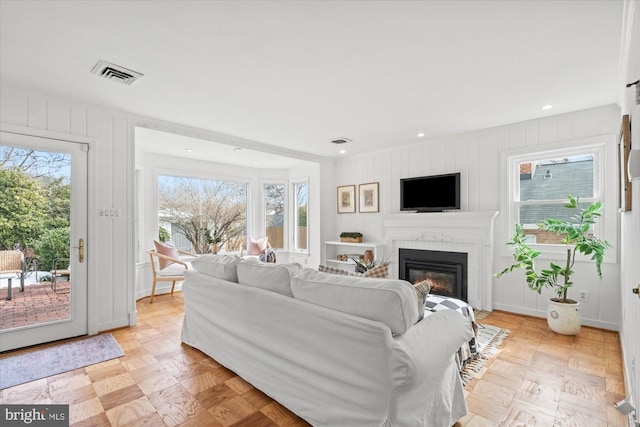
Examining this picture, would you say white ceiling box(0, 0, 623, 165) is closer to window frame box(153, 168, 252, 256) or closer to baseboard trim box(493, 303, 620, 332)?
window frame box(153, 168, 252, 256)

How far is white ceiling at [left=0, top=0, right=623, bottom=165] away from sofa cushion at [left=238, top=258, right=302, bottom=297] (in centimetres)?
155

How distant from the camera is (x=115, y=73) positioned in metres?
2.55

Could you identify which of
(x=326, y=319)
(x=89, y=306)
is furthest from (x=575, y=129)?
(x=89, y=306)

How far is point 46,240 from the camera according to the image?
10.1 feet

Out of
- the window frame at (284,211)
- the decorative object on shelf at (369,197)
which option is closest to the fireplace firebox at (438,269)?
the decorative object on shelf at (369,197)

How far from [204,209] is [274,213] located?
143cm

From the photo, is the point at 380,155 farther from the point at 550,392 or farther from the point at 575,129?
the point at 550,392

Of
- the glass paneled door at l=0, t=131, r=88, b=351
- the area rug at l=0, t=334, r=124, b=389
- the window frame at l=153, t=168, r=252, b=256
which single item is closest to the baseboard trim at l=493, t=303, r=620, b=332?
the area rug at l=0, t=334, r=124, b=389

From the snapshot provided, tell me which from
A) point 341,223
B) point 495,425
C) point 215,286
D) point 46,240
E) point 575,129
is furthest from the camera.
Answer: point 341,223

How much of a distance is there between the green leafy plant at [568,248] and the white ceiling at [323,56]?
119 centimetres

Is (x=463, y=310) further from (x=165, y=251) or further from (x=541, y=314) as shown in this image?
(x=165, y=251)

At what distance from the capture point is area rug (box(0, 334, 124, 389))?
240cm

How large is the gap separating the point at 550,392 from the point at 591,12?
246 cm

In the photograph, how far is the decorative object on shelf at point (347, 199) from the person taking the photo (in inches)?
229
